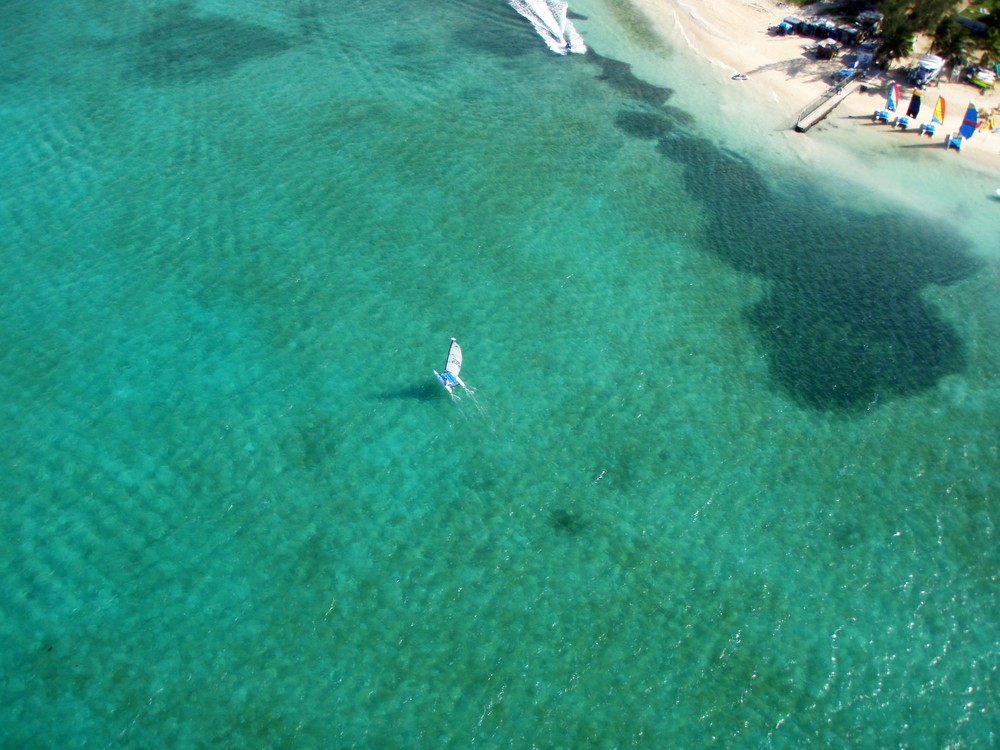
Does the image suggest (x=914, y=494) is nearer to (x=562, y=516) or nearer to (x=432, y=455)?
(x=562, y=516)

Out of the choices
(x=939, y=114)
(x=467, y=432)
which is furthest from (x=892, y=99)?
(x=467, y=432)

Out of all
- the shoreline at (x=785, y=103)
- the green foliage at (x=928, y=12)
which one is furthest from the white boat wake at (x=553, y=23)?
the green foliage at (x=928, y=12)

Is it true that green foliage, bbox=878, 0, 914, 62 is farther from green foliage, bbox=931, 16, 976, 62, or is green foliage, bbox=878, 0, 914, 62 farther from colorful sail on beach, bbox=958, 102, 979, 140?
colorful sail on beach, bbox=958, 102, 979, 140

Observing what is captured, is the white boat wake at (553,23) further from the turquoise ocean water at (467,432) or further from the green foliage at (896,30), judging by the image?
the green foliage at (896,30)

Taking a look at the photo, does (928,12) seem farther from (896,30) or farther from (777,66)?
Answer: (777,66)

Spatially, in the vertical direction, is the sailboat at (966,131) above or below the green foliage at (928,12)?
below

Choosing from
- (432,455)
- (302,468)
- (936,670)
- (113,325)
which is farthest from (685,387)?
(113,325)
